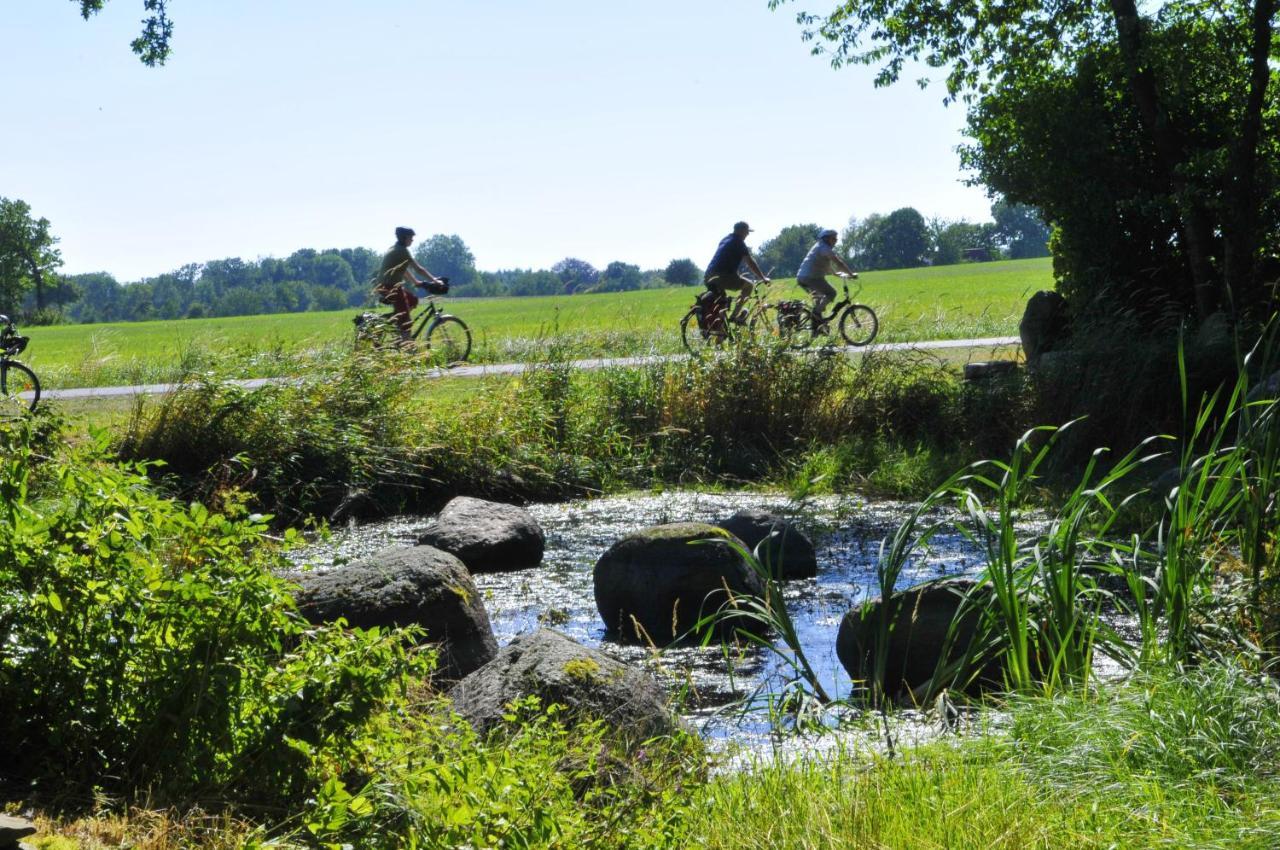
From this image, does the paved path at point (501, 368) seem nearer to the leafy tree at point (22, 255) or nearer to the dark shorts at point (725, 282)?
the dark shorts at point (725, 282)

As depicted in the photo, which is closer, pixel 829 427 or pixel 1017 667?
pixel 1017 667

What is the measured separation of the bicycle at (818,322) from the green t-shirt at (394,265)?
5.15m

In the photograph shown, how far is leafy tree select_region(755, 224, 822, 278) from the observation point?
104 meters

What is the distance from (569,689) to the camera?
468 centimetres

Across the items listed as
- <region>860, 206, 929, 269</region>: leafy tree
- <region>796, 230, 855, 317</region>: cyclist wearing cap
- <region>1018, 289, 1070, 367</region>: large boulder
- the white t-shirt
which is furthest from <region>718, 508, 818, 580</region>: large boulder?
<region>860, 206, 929, 269</region>: leafy tree

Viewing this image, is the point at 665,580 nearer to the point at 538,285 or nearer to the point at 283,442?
the point at 283,442

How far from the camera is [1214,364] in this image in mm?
11352

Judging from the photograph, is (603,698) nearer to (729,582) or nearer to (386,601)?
(386,601)

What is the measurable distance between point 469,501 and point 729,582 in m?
2.77

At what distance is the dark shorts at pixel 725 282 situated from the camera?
18.2 metres

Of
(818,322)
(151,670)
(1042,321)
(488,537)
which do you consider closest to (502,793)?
(151,670)

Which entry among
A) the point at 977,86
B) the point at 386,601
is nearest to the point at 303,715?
the point at 386,601

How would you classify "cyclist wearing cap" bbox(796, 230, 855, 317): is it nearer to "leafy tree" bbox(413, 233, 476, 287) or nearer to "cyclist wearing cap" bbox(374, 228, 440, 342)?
"cyclist wearing cap" bbox(374, 228, 440, 342)

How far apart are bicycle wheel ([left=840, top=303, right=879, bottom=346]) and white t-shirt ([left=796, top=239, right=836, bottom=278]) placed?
697mm
